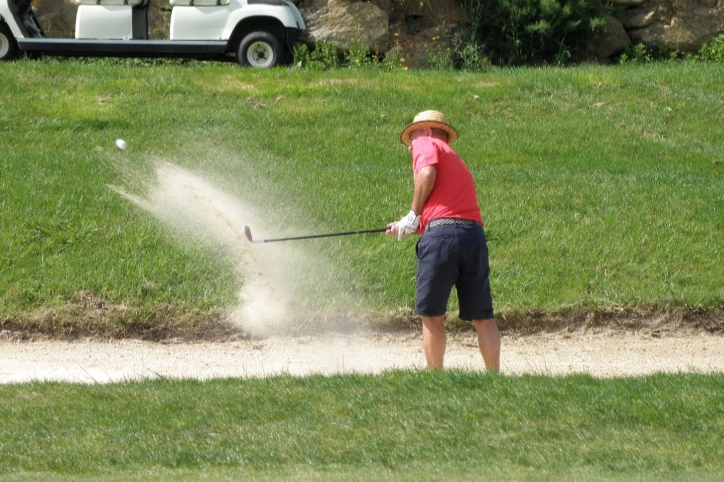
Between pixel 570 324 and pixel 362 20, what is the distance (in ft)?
28.4

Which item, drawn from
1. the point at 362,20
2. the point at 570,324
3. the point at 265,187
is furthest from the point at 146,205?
the point at 362,20

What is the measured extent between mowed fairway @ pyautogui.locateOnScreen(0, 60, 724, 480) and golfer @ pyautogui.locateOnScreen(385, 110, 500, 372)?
1.26 feet

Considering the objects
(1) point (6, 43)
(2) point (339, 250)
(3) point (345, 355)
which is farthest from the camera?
(1) point (6, 43)

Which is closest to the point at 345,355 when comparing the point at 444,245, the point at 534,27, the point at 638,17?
the point at 444,245

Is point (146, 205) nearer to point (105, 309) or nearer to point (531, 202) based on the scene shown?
point (105, 309)

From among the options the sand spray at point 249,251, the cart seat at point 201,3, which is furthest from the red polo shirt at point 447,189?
the cart seat at point 201,3

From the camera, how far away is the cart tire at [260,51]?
1357 centimetres

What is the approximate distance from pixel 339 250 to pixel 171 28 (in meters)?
6.21

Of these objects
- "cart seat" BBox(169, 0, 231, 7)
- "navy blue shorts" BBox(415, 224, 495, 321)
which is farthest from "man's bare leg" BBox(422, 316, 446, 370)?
"cart seat" BBox(169, 0, 231, 7)

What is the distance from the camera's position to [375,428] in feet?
16.3

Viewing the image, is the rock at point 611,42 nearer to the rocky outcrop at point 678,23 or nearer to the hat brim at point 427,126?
the rocky outcrop at point 678,23

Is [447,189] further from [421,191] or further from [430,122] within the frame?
[430,122]

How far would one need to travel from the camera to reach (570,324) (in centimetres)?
782

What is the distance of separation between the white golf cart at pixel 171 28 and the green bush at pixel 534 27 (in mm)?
3495
